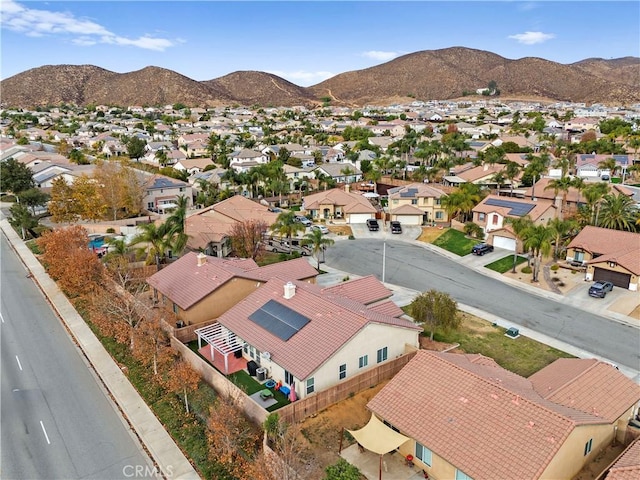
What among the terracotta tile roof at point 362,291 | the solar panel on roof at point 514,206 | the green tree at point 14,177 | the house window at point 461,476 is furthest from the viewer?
the green tree at point 14,177

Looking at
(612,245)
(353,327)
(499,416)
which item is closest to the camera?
(499,416)

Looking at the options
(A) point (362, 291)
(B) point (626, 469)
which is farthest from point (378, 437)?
(A) point (362, 291)

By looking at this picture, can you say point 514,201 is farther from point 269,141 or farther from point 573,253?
point 269,141

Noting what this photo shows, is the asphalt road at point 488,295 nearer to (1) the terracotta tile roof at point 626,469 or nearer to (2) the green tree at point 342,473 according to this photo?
(1) the terracotta tile roof at point 626,469

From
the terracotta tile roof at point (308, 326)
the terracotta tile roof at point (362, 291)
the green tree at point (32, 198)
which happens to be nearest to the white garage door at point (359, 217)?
the terracotta tile roof at point (362, 291)

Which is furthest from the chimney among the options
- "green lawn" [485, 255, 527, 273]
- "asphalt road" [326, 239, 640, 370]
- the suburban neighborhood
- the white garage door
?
the white garage door
